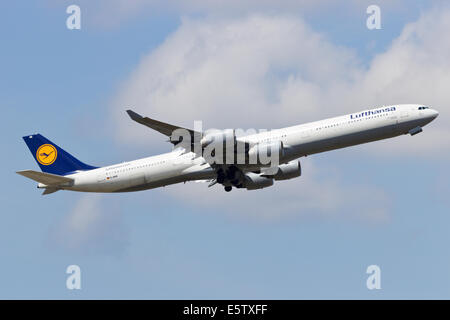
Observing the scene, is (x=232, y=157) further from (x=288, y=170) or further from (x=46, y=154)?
(x=46, y=154)

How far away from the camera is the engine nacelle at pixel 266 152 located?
5766cm

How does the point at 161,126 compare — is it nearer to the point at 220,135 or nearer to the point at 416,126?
the point at 220,135

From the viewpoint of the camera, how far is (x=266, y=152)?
190 ft

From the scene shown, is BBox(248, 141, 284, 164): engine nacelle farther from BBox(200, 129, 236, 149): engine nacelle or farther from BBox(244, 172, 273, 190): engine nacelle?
BBox(244, 172, 273, 190): engine nacelle

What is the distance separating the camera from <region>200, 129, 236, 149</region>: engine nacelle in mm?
57250

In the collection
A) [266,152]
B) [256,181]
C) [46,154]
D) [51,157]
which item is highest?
[46,154]

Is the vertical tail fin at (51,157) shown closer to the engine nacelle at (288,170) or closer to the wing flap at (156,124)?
the wing flap at (156,124)

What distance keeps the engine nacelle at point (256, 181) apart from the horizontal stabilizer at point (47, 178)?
1552 cm

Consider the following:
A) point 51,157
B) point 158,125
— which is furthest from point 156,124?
point 51,157

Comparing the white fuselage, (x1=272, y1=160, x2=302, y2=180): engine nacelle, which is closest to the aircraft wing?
the white fuselage

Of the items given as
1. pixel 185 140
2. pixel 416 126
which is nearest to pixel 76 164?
pixel 185 140

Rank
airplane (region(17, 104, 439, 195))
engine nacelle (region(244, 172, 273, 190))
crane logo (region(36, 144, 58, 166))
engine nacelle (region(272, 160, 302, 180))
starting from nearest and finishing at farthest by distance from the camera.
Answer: airplane (region(17, 104, 439, 195)), engine nacelle (region(244, 172, 273, 190)), engine nacelle (region(272, 160, 302, 180)), crane logo (region(36, 144, 58, 166))

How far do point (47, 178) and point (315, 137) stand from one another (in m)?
23.3
